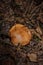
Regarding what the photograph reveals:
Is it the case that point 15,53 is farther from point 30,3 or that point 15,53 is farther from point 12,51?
point 30,3

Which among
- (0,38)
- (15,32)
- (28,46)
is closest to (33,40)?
(28,46)

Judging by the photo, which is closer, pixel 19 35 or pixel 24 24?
pixel 19 35

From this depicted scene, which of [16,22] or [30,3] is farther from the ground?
[30,3]

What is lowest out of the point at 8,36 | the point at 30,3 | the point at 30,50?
the point at 30,50

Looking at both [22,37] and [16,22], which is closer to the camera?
[22,37]
